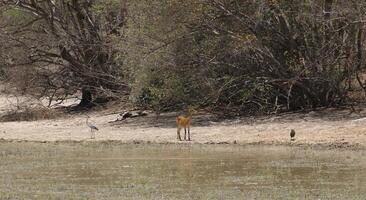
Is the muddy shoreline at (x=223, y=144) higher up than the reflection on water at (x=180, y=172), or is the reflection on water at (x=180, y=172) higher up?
the muddy shoreline at (x=223, y=144)

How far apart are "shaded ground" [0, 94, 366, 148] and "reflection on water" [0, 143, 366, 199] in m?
0.95

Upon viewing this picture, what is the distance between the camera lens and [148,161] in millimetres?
14570

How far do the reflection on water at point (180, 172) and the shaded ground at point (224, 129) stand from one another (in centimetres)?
95

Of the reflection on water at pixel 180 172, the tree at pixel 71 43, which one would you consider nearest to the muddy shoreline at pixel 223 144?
the reflection on water at pixel 180 172

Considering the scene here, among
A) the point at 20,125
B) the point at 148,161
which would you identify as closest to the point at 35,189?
the point at 148,161

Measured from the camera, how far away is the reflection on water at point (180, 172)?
1074 cm

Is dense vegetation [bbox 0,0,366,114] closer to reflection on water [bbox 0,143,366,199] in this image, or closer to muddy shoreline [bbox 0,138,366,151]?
muddy shoreline [bbox 0,138,366,151]

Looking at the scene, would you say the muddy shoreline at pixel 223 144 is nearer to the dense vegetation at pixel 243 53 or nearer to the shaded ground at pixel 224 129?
the shaded ground at pixel 224 129

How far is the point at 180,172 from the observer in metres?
13.0

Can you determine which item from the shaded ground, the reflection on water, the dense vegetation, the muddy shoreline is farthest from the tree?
the reflection on water

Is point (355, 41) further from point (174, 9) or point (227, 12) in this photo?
point (174, 9)

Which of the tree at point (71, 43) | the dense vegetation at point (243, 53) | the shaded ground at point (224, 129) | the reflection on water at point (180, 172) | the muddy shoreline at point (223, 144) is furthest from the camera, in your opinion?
the tree at point (71, 43)

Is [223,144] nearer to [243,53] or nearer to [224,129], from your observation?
[224,129]

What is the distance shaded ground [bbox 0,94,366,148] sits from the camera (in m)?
16.8
